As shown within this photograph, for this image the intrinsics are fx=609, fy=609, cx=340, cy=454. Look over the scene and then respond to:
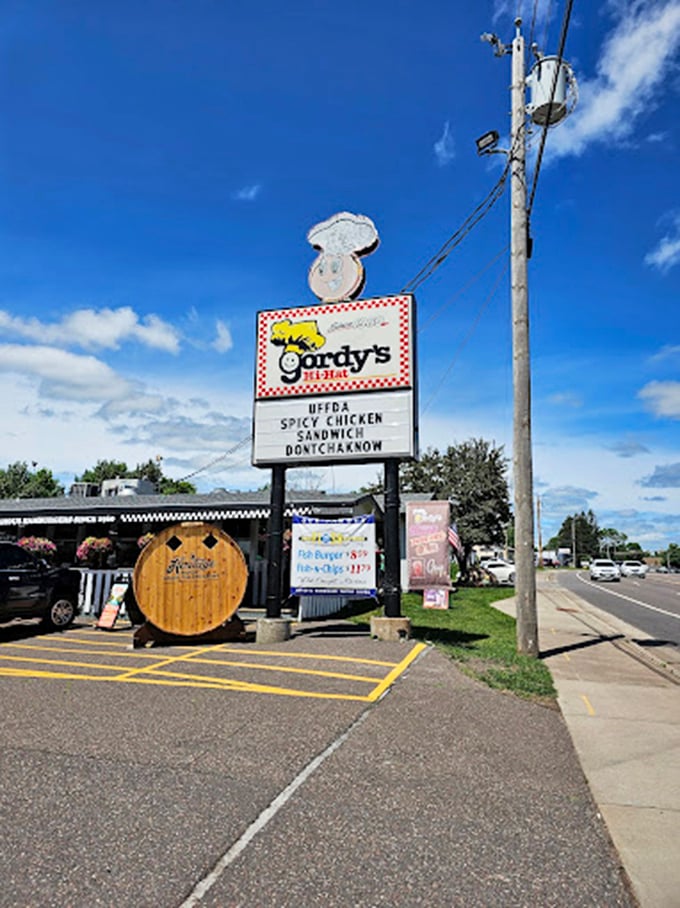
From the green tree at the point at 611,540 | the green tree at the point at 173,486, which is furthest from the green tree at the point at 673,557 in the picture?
the green tree at the point at 173,486

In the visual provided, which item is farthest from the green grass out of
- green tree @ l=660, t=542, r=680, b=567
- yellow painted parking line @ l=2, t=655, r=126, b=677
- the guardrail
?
green tree @ l=660, t=542, r=680, b=567

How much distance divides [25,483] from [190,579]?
7034 cm

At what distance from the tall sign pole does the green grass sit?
2.81 ft

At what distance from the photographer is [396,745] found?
17.0ft

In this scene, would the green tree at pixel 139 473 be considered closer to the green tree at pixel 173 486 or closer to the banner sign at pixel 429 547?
the green tree at pixel 173 486

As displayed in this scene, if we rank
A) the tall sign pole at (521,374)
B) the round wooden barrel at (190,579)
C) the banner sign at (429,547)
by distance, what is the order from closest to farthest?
1. the round wooden barrel at (190,579)
2. the tall sign pole at (521,374)
3. the banner sign at (429,547)

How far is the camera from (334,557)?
10.9m

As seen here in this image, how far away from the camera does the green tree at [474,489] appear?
3716 centimetres

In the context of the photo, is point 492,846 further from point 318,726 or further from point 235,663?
point 235,663

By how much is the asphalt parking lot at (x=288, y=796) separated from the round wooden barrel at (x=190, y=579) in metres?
2.71

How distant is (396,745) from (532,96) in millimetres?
11329

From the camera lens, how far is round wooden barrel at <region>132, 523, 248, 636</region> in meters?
10.1

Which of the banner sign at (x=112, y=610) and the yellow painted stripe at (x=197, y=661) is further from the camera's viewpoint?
the banner sign at (x=112, y=610)

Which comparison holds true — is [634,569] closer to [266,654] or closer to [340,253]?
[340,253]
